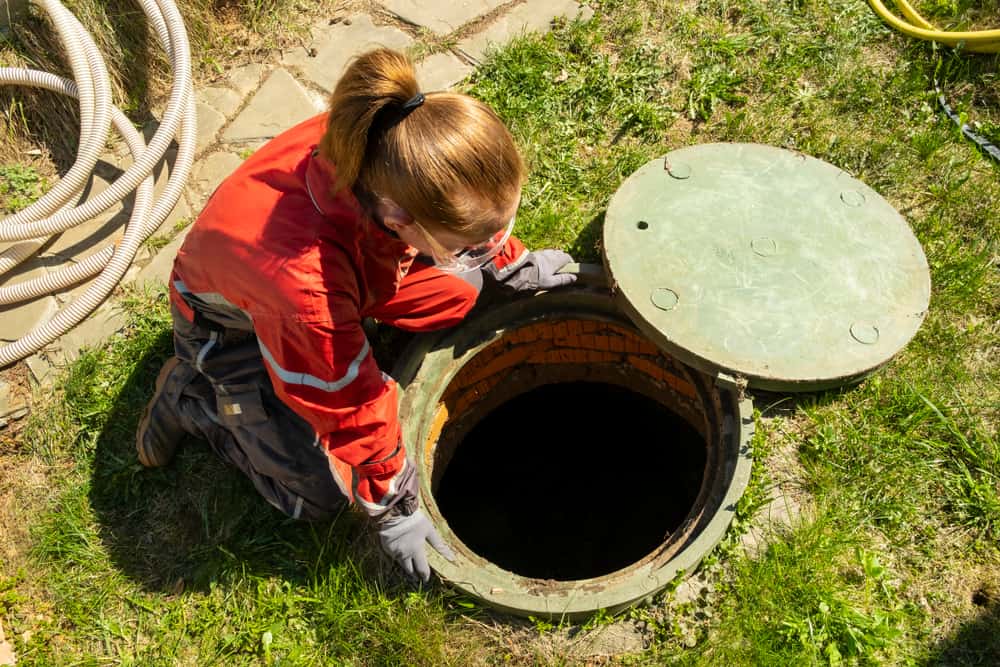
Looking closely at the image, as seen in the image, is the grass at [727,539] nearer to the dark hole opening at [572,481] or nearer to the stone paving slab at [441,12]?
the stone paving slab at [441,12]

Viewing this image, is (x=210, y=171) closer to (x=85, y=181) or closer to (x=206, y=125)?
(x=206, y=125)

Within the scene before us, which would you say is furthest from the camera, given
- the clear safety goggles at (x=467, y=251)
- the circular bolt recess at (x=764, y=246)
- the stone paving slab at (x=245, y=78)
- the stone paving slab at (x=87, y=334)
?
the stone paving slab at (x=245, y=78)

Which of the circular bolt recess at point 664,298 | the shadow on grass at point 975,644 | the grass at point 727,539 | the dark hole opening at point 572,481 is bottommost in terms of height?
the dark hole opening at point 572,481

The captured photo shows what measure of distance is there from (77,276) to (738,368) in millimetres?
2640

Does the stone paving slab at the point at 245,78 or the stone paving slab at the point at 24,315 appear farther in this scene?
the stone paving slab at the point at 245,78

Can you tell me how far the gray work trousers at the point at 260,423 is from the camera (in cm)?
245

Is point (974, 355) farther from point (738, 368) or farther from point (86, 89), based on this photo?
point (86, 89)

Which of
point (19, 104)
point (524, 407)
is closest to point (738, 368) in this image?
point (524, 407)

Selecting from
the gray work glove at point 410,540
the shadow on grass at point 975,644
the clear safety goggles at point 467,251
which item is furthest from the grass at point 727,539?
the clear safety goggles at point 467,251

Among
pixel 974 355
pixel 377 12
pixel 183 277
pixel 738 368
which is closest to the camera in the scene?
pixel 183 277

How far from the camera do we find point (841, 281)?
2602mm

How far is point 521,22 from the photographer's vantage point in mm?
3715

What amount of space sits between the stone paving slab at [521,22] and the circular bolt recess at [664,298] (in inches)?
65.2

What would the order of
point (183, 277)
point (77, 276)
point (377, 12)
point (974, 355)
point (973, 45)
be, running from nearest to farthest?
1. point (183, 277)
2. point (974, 355)
3. point (77, 276)
4. point (973, 45)
5. point (377, 12)
